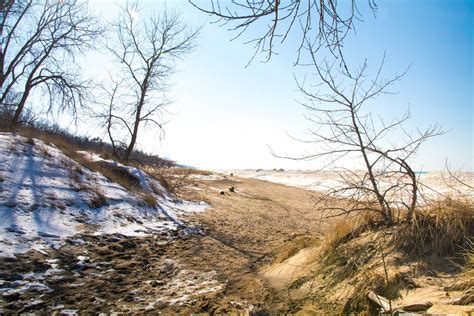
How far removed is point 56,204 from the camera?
5.73 m

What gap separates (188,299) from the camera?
3.34 meters

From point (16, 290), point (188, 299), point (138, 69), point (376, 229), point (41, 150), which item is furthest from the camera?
point (138, 69)

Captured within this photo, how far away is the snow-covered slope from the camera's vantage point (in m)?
4.62

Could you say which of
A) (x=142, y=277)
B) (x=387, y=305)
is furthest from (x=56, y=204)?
(x=387, y=305)

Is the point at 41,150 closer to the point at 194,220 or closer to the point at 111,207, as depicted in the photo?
the point at 111,207

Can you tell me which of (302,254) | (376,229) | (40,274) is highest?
(376,229)

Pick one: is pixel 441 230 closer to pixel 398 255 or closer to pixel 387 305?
pixel 398 255

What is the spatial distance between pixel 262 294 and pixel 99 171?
6.75m

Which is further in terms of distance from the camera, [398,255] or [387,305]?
[398,255]

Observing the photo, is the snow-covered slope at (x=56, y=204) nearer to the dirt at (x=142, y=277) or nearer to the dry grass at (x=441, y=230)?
the dirt at (x=142, y=277)

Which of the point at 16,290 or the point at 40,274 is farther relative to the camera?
the point at 40,274

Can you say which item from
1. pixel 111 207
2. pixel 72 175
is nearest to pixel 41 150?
pixel 72 175

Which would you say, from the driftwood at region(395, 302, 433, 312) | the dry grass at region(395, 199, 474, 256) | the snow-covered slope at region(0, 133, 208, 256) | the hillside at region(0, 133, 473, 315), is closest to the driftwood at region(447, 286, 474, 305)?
the hillside at region(0, 133, 473, 315)

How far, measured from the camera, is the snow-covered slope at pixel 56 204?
182 inches
